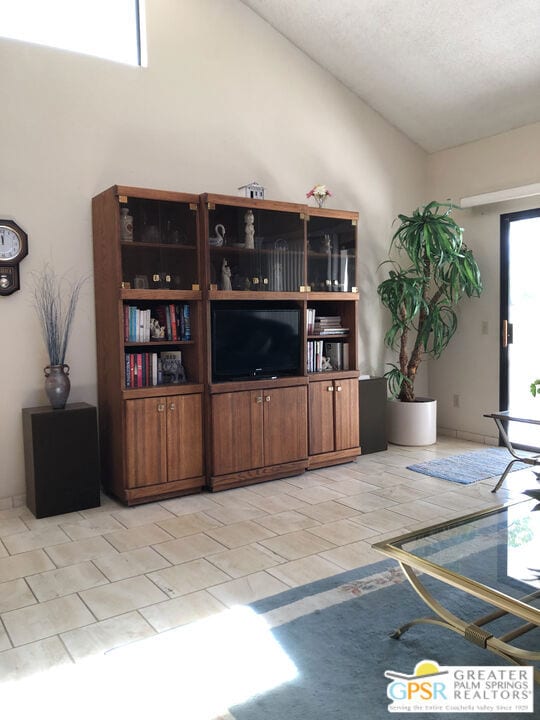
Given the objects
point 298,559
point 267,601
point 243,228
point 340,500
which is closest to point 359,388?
point 340,500

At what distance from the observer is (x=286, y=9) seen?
463 cm

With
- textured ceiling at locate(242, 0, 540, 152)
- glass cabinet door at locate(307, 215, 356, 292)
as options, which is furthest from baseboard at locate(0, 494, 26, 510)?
textured ceiling at locate(242, 0, 540, 152)

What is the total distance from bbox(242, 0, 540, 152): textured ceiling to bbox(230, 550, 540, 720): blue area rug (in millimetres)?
3677

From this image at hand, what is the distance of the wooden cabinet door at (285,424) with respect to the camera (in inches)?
173

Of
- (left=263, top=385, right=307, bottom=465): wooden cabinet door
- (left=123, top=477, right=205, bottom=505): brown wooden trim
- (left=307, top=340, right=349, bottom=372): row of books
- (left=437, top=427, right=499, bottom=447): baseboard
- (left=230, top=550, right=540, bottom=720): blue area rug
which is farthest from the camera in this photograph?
(left=437, top=427, right=499, bottom=447): baseboard

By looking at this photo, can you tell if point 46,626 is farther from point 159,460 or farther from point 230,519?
point 159,460

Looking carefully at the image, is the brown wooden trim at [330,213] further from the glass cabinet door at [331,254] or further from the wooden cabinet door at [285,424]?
the wooden cabinet door at [285,424]

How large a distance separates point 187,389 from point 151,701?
7.64 ft

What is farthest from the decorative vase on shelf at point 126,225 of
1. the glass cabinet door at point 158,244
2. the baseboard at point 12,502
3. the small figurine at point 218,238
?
the baseboard at point 12,502

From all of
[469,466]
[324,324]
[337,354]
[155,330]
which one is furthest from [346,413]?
[155,330]

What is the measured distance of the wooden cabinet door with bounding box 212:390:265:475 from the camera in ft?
13.6

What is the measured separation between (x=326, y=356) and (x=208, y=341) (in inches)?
46.4

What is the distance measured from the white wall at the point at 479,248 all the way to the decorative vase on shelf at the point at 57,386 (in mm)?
3639

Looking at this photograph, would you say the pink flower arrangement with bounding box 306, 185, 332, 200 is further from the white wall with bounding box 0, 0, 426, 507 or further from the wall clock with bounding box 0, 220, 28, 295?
the wall clock with bounding box 0, 220, 28, 295
